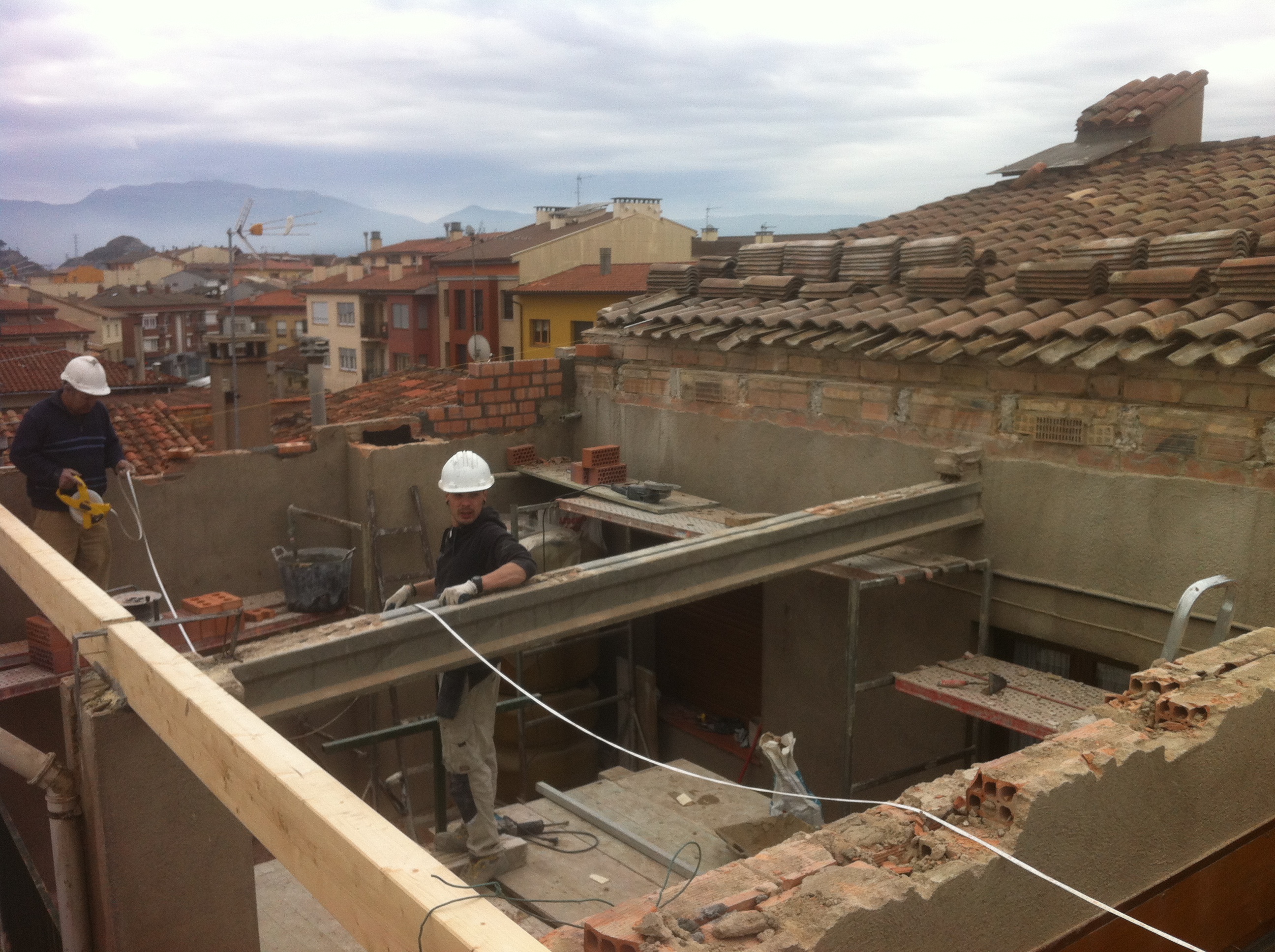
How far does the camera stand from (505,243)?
146ft

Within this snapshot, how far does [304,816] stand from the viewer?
2.44m

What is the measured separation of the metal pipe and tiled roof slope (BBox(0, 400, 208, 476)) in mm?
7420

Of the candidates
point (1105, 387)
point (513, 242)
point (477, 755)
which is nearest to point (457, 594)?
point (477, 755)

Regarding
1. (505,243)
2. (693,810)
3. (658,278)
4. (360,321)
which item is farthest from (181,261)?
(693,810)

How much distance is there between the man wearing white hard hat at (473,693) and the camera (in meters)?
5.02

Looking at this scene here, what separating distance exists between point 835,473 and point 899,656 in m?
1.48

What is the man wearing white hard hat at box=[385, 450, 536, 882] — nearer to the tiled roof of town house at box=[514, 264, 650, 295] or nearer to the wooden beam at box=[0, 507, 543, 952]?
the wooden beam at box=[0, 507, 543, 952]

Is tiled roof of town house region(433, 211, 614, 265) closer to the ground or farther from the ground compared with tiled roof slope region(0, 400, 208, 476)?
farther from the ground

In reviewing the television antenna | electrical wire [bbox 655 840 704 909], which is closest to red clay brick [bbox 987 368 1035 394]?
electrical wire [bbox 655 840 704 909]

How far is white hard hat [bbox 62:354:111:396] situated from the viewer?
6723 mm

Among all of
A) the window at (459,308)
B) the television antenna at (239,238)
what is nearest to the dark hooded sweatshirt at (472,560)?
the television antenna at (239,238)

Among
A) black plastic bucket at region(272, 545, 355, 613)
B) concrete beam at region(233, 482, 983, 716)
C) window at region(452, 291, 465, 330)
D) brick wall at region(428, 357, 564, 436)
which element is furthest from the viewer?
window at region(452, 291, 465, 330)

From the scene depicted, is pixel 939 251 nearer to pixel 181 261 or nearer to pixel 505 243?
pixel 505 243

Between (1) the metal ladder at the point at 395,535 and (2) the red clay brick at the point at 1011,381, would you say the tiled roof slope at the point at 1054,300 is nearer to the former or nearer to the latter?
(2) the red clay brick at the point at 1011,381
